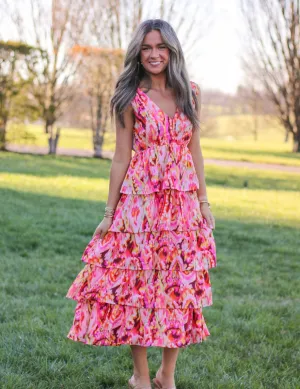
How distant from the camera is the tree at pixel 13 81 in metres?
17.0

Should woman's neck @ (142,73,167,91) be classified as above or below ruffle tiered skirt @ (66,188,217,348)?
above

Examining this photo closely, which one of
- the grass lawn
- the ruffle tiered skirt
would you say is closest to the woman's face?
the ruffle tiered skirt

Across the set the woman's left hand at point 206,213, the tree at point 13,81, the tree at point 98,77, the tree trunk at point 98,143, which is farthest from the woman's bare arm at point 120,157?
the tree trunk at point 98,143

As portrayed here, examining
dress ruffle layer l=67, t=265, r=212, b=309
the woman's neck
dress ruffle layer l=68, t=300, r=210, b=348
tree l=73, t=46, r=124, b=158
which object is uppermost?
tree l=73, t=46, r=124, b=158

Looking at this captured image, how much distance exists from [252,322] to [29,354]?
63.2 inches

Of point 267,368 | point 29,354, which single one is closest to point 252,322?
point 267,368

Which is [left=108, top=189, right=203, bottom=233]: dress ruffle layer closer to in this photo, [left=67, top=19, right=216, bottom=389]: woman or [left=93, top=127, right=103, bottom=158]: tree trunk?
[left=67, top=19, right=216, bottom=389]: woman

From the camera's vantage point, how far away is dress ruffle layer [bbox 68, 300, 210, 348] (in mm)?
2820

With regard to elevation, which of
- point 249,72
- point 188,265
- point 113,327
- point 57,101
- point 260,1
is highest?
point 260,1

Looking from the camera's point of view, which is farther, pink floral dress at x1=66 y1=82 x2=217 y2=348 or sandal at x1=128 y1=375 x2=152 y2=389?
sandal at x1=128 y1=375 x2=152 y2=389

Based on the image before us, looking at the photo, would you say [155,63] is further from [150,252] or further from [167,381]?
[167,381]

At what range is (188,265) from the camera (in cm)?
285

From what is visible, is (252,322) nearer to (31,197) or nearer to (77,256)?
(77,256)

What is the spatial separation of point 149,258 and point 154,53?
0.94 m
